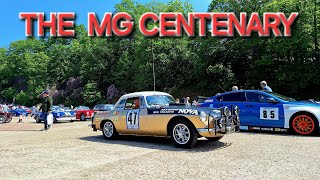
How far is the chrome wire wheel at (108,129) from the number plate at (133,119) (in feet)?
2.96

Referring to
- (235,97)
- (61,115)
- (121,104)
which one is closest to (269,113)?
(235,97)

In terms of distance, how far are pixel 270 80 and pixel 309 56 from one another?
178 inches

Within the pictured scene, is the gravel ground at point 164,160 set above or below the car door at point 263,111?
below

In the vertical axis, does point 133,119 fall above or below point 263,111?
below

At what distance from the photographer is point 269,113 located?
34.5 feet

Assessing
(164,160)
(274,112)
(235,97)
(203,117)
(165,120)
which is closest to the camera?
(164,160)

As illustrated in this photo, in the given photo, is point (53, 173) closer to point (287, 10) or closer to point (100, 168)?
point (100, 168)

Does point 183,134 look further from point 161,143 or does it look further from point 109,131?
point 109,131

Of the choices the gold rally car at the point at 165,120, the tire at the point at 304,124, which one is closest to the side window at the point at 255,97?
the tire at the point at 304,124

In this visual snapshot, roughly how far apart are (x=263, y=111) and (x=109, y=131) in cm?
532

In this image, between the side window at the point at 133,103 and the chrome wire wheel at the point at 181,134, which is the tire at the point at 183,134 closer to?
the chrome wire wheel at the point at 181,134

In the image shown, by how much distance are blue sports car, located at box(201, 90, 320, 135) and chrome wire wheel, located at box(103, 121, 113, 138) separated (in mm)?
3960

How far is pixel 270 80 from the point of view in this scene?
3181 centimetres

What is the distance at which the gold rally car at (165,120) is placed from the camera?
25.7 ft
